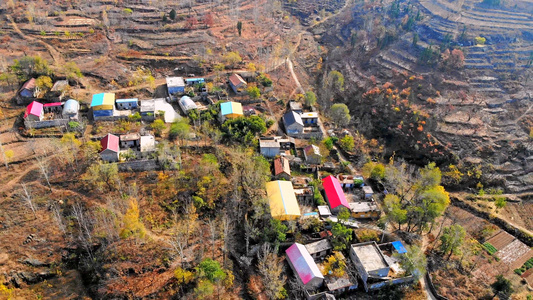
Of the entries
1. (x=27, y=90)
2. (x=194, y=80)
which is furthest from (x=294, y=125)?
(x=27, y=90)

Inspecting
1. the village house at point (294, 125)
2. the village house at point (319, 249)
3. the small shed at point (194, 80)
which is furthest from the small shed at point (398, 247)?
the small shed at point (194, 80)

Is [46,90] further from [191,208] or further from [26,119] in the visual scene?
[191,208]

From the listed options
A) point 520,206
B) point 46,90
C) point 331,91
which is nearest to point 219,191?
point 46,90

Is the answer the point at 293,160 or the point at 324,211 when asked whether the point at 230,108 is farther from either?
the point at 324,211

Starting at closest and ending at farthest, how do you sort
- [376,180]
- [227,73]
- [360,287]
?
[360,287]
[376,180]
[227,73]

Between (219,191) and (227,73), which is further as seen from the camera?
(227,73)

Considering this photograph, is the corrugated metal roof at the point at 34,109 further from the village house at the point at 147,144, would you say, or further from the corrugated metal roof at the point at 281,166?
the corrugated metal roof at the point at 281,166

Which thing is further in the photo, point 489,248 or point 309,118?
point 309,118
